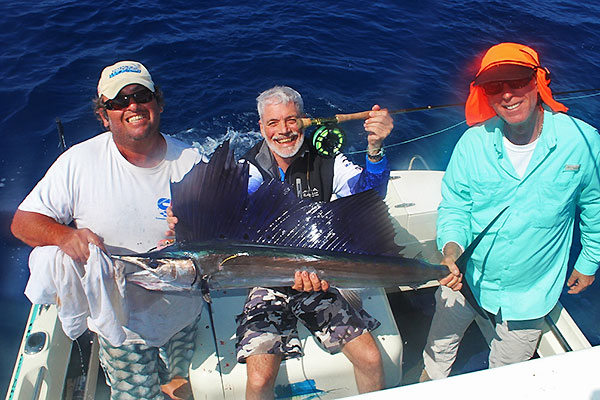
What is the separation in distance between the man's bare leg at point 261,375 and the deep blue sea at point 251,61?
247 centimetres

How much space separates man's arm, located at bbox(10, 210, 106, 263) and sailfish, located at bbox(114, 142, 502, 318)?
198mm

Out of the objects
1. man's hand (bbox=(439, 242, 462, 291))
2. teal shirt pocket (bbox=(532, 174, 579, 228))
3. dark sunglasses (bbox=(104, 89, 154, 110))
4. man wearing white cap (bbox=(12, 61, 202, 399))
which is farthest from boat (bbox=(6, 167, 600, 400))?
dark sunglasses (bbox=(104, 89, 154, 110))

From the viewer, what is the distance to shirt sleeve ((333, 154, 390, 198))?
220 cm

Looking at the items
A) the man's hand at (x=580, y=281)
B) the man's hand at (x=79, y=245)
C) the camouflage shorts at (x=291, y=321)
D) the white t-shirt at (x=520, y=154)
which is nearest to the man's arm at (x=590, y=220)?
the man's hand at (x=580, y=281)

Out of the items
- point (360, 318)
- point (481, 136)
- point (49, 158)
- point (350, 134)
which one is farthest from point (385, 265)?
point (49, 158)

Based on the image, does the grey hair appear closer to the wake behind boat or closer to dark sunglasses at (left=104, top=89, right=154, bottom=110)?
the wake behind boat

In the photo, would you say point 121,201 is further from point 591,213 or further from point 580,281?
point 580,281

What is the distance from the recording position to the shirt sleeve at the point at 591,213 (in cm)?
197

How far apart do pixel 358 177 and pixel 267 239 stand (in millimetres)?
574

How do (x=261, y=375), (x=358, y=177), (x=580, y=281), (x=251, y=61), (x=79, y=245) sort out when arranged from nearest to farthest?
(x=79, y=245), (x=261, y=375), (x=580, y=281), (x=358, y=177), (x=251, y=61)

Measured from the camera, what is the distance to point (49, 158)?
5230 mm

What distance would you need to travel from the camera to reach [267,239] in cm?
212

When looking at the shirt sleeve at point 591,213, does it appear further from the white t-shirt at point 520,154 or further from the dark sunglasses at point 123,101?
the dark sunglasses at point 123,101

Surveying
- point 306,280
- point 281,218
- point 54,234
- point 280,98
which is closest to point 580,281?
point 306,280
